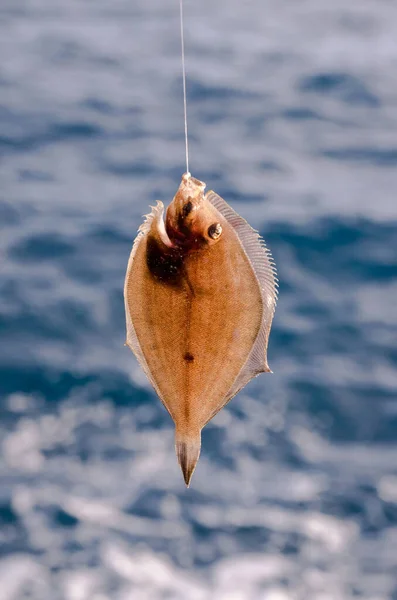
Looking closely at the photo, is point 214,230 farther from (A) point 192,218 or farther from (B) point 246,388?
(B) point 246,388

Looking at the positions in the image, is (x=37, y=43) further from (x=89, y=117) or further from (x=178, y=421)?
(x=178, y=421)

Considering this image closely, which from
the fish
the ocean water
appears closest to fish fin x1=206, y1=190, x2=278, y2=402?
the fish

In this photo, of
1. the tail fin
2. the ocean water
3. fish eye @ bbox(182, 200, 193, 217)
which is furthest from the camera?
the ocean water

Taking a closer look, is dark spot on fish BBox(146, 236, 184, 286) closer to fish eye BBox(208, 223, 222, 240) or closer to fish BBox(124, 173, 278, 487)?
fish BBox(124, 173, 278, 487)

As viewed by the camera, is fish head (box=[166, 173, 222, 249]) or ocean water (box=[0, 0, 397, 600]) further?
ocean water (box=[0, 0, 397, 600])

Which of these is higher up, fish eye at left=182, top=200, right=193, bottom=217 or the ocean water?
fish eye at left=182, top=200, right=193, bottom=217

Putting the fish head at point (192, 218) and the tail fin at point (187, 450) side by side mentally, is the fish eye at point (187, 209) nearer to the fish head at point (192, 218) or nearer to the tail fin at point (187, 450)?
the fish head at point (192, 218)

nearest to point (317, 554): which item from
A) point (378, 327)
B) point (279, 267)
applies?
point (378, 327)
